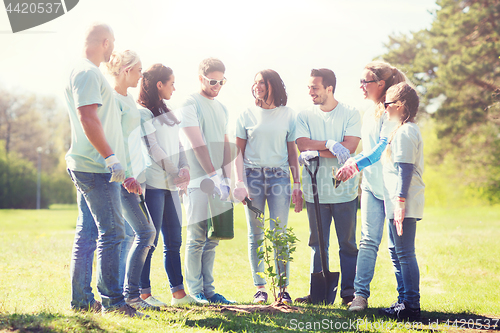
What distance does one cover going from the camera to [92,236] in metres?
3.30

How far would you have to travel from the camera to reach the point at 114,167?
3025mm

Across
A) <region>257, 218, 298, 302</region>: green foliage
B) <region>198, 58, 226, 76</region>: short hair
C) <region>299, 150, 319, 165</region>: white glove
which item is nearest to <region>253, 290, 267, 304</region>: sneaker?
<region>257, 218, 298, 302</region>: green foliage

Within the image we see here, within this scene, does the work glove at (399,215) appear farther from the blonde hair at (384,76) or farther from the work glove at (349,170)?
the blonde hair at (384,76)

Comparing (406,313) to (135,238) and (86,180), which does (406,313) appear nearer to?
(135,238)

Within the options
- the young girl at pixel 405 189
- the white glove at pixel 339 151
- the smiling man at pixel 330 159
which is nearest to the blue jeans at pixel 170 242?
the smiling man at pixel 330 159

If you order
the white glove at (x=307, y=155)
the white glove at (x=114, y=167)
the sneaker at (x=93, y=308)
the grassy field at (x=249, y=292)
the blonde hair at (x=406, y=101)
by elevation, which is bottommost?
the grassy field at (x=249, y=292)

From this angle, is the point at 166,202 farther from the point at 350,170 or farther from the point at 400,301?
the point at 400,301

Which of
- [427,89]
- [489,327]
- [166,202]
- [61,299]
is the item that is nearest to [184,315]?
[166,202]

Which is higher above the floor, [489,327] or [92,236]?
[92,236]

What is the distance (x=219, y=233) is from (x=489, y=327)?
7.93 feet

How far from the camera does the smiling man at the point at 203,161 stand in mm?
4004

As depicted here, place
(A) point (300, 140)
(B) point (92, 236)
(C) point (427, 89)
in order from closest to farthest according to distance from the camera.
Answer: (B) point (92, 236) → (A) point (300, 140) → (C) point (427, 89)

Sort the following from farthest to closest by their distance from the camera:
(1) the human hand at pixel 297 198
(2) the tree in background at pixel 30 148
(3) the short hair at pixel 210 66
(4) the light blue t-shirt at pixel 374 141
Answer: (2) the tree in background at pixel 30 148 < (1) the human hand at pixel 297 198 < (3) the short hair at pixel 210 66 < (4) the light blue t-shirt at pixel 374 141

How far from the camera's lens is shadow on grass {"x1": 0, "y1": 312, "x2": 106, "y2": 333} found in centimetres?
268
